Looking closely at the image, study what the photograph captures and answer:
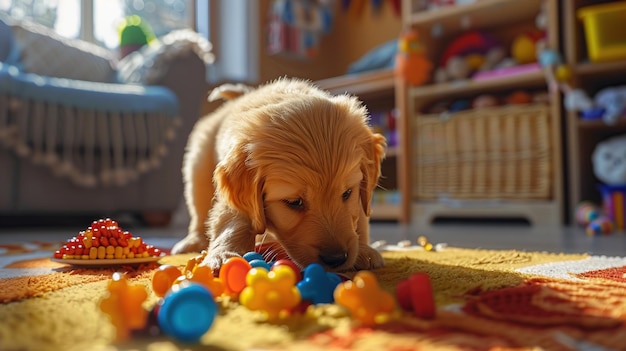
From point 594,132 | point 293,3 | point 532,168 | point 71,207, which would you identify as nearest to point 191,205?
point 71,207

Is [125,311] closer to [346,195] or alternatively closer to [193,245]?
[346,195]

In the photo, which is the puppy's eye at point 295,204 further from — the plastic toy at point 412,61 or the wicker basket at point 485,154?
the plastic toy at point 412,61

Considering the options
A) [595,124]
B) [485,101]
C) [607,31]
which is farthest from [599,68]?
[485,101]

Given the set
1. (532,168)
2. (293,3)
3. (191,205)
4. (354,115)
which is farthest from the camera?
(293,3)

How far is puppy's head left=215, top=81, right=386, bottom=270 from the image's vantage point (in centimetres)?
128

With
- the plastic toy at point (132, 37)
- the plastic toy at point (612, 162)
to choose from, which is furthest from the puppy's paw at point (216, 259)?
the plastic toy at point (132, 37)

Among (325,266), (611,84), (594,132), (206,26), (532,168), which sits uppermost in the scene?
(206,26)

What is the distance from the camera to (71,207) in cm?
342

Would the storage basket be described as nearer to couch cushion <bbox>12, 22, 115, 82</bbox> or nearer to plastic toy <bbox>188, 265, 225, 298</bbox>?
plastic toy <bbox>188, 265, 225, 298</bbox>

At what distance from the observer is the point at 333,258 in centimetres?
123

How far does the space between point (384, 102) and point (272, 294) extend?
439 cm

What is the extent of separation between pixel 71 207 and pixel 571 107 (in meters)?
2.99

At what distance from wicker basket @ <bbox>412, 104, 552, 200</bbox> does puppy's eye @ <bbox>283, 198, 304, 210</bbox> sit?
8.33 feet

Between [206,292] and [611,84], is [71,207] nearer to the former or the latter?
[206,292]
